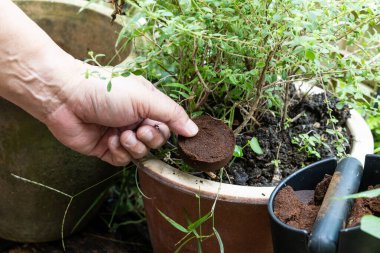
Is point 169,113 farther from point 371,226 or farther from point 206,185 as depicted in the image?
point 371,226

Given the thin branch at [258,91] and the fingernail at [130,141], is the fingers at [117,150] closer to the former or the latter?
the fingernail at [130,141]

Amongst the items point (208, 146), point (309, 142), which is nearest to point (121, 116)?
point (208, 146)

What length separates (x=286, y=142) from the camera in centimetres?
114

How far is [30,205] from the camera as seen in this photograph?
4.63ft

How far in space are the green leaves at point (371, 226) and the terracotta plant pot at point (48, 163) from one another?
834 millimetres

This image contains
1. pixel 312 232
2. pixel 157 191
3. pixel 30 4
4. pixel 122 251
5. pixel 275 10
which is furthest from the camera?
pixel 122 251

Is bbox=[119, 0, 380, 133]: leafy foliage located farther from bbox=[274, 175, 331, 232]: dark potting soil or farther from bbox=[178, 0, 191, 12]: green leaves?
bbox=[274, 175, 331, 232]: dark potting soil

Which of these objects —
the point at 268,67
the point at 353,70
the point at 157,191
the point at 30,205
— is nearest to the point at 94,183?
the point at 30,205

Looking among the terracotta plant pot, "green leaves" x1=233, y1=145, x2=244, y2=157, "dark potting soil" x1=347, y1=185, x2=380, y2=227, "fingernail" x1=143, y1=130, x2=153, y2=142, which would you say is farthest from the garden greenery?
the terracotta plant pot

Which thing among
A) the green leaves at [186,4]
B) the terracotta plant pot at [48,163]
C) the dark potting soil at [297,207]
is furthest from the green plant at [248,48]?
the terracotta plant pot at [48,163]

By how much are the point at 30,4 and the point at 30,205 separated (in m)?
0.56

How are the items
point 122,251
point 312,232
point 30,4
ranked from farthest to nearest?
1. point 122,251
2. point 30,4
3. point 312,232

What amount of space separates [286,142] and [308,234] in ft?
1.31

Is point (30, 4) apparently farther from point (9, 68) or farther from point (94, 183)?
point (94, 183)
